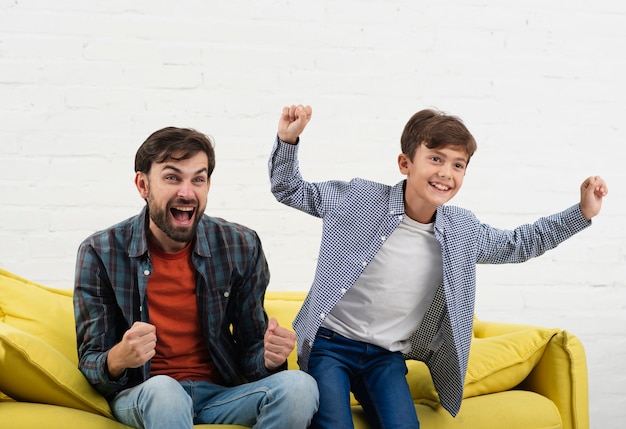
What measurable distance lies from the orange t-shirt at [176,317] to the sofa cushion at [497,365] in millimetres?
652

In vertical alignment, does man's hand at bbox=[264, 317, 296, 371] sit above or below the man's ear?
below

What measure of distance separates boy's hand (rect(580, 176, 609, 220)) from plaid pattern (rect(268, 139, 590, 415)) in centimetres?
3

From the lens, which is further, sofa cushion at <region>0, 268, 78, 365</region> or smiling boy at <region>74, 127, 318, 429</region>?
sofa cushion at <region>0, 268, 78, 365</region>

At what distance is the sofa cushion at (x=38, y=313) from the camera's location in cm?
241

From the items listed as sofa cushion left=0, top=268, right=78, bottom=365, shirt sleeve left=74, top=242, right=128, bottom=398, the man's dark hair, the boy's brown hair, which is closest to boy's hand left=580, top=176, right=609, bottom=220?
the boy's brown hair

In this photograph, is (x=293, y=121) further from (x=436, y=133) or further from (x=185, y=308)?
(x=185, y=308)

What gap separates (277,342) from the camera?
207cm

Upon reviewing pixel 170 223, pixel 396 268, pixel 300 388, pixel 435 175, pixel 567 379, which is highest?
pixel 435 175

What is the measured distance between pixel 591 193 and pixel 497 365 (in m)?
0.61

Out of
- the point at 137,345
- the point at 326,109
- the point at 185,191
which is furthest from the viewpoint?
the point at 326,109

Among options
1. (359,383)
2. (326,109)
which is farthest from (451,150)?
(326,109)

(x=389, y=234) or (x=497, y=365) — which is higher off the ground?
(x=389, y=234)

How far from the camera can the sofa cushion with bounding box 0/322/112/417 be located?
2057mm

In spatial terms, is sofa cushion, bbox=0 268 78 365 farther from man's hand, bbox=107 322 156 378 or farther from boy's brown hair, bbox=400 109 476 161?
boy's brown hair, bbox=400 109 476 161
